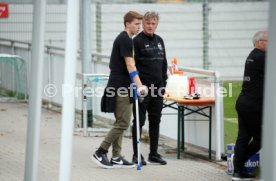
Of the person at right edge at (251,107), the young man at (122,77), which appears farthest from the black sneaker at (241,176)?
the young man at (122,77)

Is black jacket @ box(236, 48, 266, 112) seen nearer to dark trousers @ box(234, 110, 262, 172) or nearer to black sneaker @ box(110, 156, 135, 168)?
dark trousers @ box(234, 110, 262, 172)

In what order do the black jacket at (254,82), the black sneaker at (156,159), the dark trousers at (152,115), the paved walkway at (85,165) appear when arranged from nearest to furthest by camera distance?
1. the black jacket at (254,82)
2. the paved walkway at (85,165)
3. the dark trousers at (152,115)
4. the black sneaker at (156,159)

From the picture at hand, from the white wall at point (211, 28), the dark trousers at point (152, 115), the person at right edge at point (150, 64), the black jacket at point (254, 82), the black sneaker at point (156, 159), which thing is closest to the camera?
the black jacket at point (254, 82)

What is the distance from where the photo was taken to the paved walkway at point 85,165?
10.4m

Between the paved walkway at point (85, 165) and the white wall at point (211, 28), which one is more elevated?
the white wall at point (211, 28)

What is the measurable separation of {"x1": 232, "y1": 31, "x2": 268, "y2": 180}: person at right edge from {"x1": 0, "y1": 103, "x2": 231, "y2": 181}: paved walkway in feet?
1.74

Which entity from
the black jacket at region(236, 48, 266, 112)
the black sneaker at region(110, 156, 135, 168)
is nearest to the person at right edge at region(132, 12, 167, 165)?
the black sneaker at region(110, 156, 135, 168)

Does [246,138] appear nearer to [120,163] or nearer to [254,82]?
[254,82]

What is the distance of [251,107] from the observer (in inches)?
376

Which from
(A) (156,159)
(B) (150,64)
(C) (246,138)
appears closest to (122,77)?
(B) (150,64)

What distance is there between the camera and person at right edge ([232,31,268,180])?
947cm

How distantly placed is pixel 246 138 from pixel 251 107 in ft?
1.51

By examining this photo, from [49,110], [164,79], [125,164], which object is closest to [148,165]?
[125,164]

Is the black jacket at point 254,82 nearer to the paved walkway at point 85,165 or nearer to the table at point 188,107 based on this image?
the paved walkway at point 85,165
